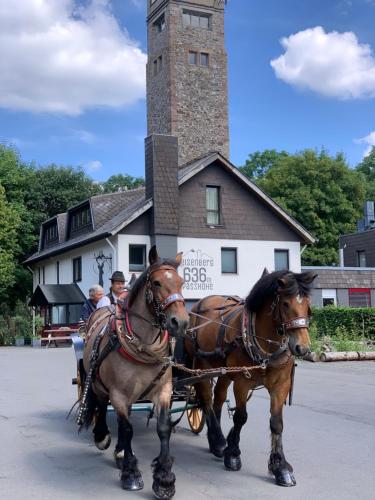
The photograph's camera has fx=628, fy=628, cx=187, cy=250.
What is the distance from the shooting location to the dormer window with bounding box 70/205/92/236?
115ft

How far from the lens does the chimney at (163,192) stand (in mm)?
29438

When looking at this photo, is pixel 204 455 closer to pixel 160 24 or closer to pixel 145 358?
pixel 145 358

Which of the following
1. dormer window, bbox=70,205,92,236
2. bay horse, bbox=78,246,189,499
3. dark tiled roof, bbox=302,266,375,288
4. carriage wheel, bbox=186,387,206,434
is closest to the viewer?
bay horse, bbox=78,246,189,499

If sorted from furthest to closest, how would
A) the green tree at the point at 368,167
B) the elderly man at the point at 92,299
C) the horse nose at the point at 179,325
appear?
the green tree at the point at 368,167, the elderly man at the point at 92,299, the horse nose at the point at 179,325

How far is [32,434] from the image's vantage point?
8.55 metres

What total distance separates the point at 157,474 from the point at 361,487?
1.92 metres

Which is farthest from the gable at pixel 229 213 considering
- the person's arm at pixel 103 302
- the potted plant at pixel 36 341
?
the person's arm at pixel 103 302

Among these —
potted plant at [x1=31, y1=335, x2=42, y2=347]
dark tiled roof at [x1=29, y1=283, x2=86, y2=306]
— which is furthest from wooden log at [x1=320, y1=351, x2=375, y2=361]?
potted plant at [x1=31, y1=335, x2=42, y2=347]

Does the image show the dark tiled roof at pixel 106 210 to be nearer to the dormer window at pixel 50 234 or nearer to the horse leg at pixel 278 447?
the dormer window at pixel 50 234

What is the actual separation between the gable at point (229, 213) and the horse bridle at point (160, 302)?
965 inches

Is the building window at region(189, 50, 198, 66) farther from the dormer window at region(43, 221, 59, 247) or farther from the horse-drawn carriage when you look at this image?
the horse-drawn carriage

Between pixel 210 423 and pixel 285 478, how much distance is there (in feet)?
4.93

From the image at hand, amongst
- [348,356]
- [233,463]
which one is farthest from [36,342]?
[233,463]

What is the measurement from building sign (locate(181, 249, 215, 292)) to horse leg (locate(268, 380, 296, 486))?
24.0m
